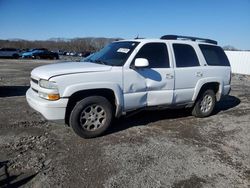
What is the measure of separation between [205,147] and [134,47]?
2.38 meters

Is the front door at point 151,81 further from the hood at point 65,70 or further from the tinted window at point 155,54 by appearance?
the hood at point 65,70

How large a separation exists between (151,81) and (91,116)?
4.69ft

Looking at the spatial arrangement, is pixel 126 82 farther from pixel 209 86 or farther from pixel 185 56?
pixel 209 86

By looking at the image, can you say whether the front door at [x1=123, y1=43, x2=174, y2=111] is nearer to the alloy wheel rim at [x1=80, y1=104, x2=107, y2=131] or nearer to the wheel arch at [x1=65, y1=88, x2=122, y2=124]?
the wheel arch at [x1=65, y1=88, x2=122, y2=124]

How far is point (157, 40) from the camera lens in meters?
5.89

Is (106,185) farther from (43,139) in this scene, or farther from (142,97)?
(142,97)

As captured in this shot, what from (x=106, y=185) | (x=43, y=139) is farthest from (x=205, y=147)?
(x=43, y=139)

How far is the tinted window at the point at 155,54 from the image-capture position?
A: 558cm

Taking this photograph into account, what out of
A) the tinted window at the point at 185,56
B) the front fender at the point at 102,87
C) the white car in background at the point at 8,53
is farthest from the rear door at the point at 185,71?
the white car in background at the point at 8,53

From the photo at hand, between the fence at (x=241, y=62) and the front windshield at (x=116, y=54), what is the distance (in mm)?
22443

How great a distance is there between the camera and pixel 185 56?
6.27 metres

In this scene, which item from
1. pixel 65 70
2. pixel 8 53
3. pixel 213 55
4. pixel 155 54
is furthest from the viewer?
pixel 8 53

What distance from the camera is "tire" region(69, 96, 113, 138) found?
4.83m

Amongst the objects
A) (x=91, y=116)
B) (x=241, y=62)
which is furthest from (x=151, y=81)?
(x=241, y=62)
